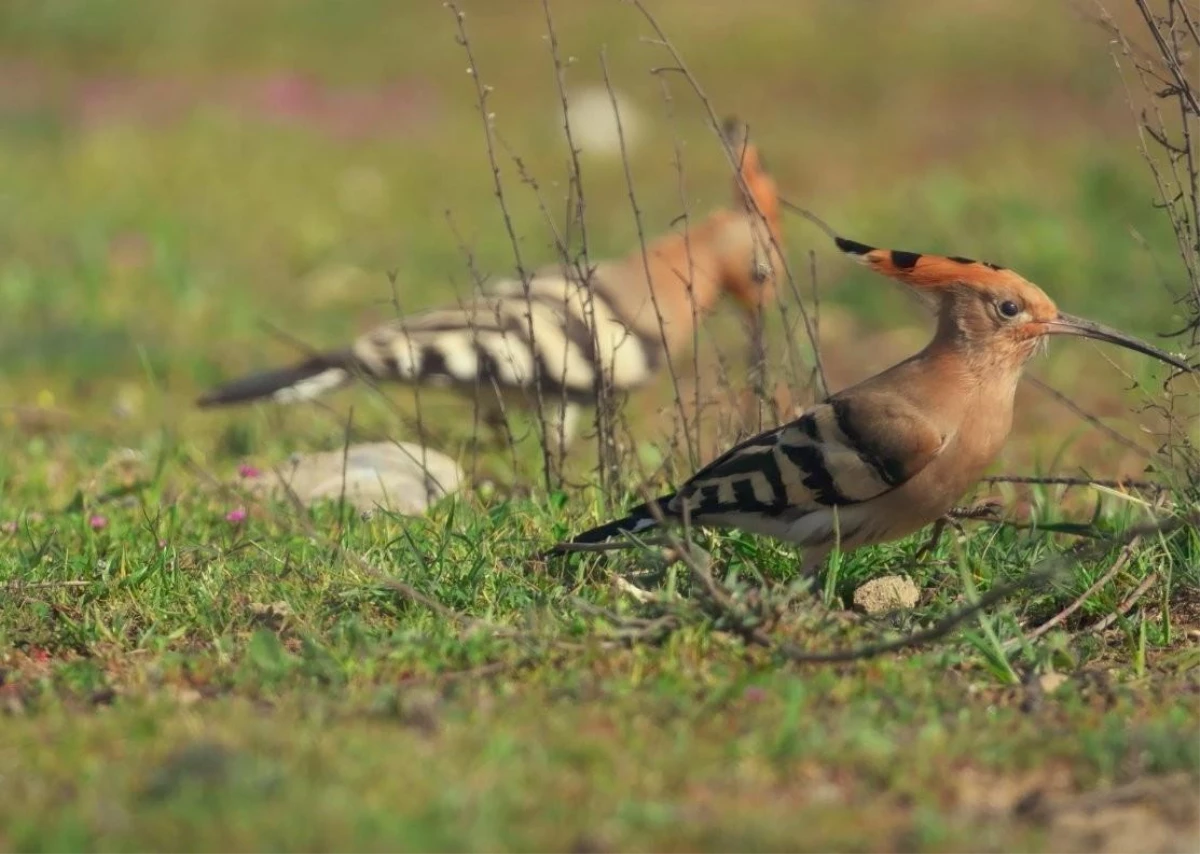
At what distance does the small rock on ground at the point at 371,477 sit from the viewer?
4.52 m

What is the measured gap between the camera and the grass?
2.43 metres

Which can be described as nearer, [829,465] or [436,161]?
[829,465]

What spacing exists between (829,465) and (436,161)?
9030 mm

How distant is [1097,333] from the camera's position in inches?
147

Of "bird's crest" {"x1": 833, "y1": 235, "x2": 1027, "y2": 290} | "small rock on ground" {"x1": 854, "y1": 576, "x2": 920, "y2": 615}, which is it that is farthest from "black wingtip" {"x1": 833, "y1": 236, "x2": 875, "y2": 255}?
"small rock on ground" {"x1": 854, "y1": 576, "x2": 920, "y2": 615}

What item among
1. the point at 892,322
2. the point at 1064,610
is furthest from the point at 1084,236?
the point at 1064,610

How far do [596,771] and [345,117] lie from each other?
39.0 feet

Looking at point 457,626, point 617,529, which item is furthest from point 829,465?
point 457,626

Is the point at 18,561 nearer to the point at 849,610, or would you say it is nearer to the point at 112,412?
the point at 849,610

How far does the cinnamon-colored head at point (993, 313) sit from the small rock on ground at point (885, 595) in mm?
481

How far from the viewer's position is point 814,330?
446 cm

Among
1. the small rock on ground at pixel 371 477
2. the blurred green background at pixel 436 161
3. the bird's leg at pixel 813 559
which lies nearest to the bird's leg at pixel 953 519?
the bird's leg at pixel 813 559

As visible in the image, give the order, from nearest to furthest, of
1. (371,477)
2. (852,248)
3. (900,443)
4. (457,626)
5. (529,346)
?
1. (457,626)
2. (900,443)
3. (852,248)
4. (371,477)
5. (529,346)

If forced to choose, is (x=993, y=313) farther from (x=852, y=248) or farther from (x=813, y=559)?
(x=813, y=559)
